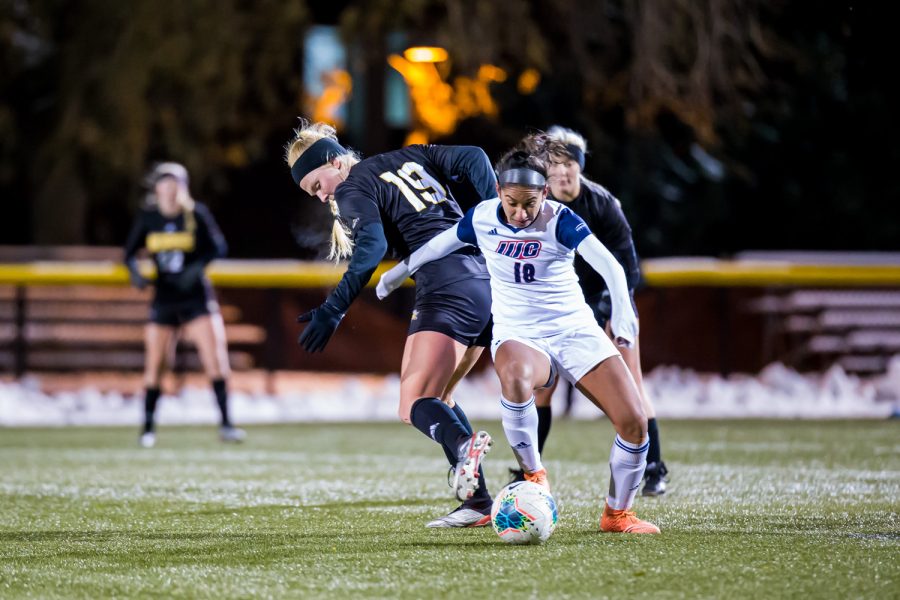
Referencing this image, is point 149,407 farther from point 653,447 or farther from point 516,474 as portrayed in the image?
point 653,447

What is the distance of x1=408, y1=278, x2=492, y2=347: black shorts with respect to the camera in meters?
6.35

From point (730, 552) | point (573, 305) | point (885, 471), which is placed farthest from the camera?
point (885, 471)

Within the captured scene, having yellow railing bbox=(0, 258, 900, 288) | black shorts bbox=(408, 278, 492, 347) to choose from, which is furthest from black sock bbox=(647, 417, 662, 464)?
yellow railing bbox=(0, 258, 900, 288)

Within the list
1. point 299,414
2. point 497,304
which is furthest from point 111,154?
point 497,304

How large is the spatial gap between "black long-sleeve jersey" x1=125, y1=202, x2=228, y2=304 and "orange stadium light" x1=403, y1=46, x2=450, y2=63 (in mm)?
6702

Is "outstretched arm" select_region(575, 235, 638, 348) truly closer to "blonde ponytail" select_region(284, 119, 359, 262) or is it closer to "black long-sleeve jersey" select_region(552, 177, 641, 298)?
"blonde ponytail" select_region(284, 119, 359, 262)

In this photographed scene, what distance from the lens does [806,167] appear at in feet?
67.4

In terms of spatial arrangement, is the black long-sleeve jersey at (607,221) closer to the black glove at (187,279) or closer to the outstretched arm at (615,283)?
the outstretched arm at (615,283)

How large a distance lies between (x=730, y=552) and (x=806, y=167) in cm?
1576

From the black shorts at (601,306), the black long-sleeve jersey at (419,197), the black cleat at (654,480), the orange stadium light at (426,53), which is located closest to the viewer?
the black long-sleeve jersey at (419,197)

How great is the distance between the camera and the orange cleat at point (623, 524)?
6125 millimetres

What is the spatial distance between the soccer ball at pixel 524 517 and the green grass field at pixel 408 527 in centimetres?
6

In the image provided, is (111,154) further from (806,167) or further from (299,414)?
(806,167)

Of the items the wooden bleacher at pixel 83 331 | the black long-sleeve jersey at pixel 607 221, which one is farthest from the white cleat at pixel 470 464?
the wooden bleacher at pixel 83 331
